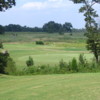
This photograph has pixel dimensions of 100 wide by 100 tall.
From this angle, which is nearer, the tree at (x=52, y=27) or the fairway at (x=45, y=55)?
the fairway at (x=45, y=55)

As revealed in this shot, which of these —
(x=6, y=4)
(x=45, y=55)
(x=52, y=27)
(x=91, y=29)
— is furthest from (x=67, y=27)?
(x=6, y=4)

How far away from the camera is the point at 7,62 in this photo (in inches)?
1412

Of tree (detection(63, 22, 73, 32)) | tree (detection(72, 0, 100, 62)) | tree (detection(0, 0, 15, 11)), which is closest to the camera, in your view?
tree (detection(0, 0, 15, 11))

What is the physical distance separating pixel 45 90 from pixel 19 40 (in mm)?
116986

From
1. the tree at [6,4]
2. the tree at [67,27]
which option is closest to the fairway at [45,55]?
the tree at [6,4]

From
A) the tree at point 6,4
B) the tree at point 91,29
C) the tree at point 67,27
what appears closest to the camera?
the tree at point 6,4

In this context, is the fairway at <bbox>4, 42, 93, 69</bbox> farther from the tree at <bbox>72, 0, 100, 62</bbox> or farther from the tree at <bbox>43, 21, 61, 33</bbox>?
the tree at <bbox>43, 21, 61, 33</bbox>

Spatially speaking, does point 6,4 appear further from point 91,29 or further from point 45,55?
point 45,55

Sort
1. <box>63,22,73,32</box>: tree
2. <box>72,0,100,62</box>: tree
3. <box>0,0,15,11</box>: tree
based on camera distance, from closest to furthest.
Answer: <box>0,0,15,11</box>: tree, <box>72,0,100,62</box>: tree, <box>63,22,73,32</box>: tree

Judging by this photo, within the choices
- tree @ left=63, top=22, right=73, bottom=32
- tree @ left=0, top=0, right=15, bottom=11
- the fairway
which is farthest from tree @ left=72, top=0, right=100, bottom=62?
tree @ left=63, top=22, right=73, bottom=32

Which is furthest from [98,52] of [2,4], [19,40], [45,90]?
[19,40]

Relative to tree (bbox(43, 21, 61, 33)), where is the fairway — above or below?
below

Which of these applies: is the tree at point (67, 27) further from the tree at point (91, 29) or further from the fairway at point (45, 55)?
the tree at point (91, 29)

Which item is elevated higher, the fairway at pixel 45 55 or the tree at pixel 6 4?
the tree at pixel 6 4
